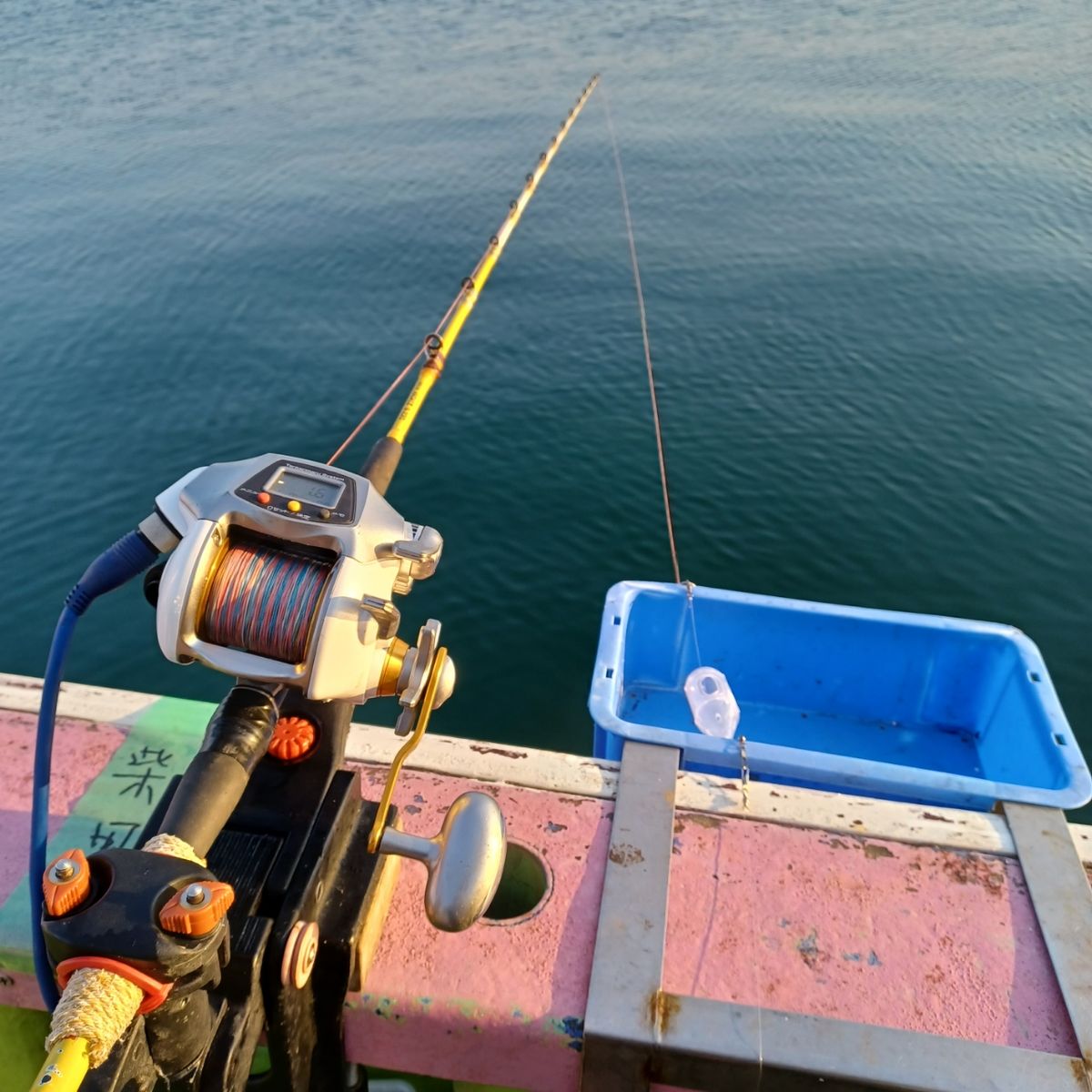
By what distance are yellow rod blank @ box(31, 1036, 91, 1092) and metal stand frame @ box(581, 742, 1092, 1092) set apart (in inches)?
55.3

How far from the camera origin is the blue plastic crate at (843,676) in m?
5.05

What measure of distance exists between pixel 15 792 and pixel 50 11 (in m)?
27.8

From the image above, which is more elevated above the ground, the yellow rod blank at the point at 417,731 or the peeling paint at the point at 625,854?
the yellow rod blank at the point at 417,731

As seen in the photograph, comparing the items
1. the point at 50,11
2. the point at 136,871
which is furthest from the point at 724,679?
the point at 50,11

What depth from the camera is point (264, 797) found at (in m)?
2.69

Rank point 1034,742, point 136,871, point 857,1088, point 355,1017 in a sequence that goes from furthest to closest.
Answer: point 1034,742 < point 355,1017 < point 857,1088 < point 136,871

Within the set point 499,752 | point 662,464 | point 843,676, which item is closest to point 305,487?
point 499,752

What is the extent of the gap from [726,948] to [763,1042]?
0.30 m

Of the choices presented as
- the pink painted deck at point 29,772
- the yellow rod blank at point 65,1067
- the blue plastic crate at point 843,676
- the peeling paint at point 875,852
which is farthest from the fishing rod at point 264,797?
the blue plastic crate at point 843,676

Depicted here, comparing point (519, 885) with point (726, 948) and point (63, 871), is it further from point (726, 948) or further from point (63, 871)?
point (63, 871)

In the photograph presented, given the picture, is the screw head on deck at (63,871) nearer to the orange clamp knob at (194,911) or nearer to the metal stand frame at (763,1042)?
the orange clamp knob at (194,911)

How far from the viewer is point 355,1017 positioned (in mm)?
2678

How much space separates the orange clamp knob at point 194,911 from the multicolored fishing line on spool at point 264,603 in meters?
0.64

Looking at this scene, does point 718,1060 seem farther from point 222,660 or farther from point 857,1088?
point 222,660
